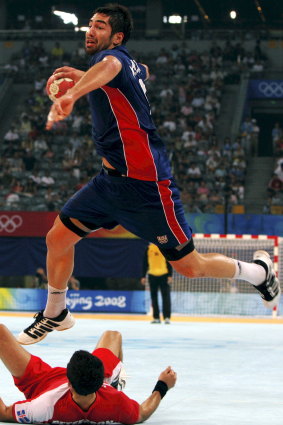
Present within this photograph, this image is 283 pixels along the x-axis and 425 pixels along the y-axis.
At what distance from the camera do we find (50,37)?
→ 4041 cm

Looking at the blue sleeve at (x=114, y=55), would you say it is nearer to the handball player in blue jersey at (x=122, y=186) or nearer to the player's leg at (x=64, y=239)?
the handball player in blue jersey at (x=122, y=186)

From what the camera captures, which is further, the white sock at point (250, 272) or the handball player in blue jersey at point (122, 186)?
the white sock at point (250, 272)

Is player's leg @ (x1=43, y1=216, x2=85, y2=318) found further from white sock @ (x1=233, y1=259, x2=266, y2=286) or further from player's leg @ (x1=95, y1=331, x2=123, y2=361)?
white sock @ (x1=233, y1=259, x2=266, y2=286)

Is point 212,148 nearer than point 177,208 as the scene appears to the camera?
No

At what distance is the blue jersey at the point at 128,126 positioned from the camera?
7188mm

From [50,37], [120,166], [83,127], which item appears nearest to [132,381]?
[120,166]

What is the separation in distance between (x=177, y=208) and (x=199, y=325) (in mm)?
13430

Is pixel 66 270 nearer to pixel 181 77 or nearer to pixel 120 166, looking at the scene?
pixel 120 166

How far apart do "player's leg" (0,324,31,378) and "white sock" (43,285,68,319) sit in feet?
3.38

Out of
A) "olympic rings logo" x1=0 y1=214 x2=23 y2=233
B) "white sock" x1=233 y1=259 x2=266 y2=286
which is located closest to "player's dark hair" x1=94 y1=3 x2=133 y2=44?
"white sock" x1=233 y1=259 x2=266 y2=286

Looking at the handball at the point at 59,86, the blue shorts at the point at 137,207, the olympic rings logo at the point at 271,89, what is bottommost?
the olympic rings logo at the point at 271,89

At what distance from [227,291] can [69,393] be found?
1739 centimetres

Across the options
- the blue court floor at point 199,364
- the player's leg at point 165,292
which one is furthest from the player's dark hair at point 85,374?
the player's leg at point 165,292

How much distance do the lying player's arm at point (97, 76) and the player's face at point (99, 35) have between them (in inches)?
20.7
